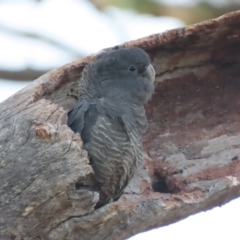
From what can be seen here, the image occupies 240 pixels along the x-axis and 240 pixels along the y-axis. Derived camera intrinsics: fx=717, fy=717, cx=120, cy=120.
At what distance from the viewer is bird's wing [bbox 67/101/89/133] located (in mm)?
3996

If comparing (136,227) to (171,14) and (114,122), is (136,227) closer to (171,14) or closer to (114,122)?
(114,122)

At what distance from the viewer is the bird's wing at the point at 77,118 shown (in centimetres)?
400

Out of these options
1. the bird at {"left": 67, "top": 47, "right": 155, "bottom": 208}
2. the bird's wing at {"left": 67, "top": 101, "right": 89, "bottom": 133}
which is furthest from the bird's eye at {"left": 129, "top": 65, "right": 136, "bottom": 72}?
the bird's wing at {"left": 67, "top": 101, "right": 89, "bottom": 133}

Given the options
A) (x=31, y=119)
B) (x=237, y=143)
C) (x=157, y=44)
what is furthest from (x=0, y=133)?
(x=237, y=143)

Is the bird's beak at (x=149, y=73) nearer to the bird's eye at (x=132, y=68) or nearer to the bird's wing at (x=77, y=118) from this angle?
the bird's eye at (x=132, y=68)

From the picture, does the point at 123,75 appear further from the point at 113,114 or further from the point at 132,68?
the point at 113,114

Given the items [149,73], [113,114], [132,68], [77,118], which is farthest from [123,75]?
[77,118]

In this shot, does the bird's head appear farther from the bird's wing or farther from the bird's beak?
the bird's wing

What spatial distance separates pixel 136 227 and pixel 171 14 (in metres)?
1.38

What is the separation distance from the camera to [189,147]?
4688 mm

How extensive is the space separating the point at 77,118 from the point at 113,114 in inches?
9.7

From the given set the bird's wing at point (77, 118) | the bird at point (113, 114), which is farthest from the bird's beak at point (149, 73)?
the bird's wing at point (77, 118)

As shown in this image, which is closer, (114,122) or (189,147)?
(114,122)

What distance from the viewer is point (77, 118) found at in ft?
13.2
